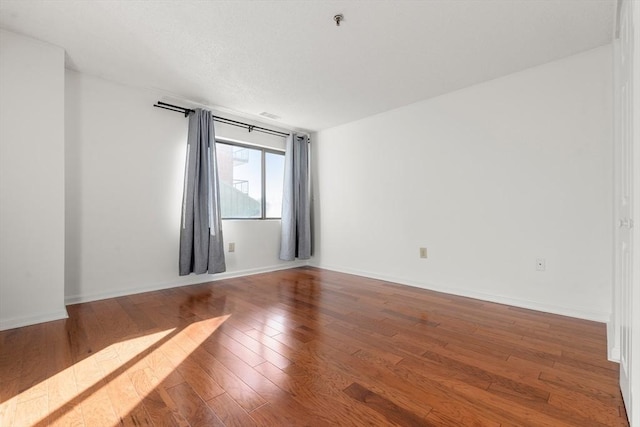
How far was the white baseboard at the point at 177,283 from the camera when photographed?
8.92ft

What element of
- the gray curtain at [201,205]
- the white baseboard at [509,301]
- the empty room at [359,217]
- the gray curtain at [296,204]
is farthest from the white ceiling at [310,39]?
the white baseboard at [509,301]

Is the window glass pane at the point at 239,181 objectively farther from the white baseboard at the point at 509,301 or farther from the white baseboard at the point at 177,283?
the white baseboard at the point at 509,301

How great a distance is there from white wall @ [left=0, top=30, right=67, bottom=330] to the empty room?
0.01 metres

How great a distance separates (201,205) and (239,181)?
31.4 inches

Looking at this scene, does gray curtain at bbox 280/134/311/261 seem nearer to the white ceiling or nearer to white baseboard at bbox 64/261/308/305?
white baseboard at bbox 64/261/308/305

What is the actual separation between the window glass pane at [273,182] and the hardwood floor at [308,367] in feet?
6.56

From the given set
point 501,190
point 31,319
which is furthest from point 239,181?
point 501,190

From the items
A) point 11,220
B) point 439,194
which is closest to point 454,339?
point 439,194

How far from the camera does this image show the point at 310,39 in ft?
7.12

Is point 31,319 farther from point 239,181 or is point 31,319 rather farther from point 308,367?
point 239,181

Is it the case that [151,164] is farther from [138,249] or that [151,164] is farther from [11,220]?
[11,220]

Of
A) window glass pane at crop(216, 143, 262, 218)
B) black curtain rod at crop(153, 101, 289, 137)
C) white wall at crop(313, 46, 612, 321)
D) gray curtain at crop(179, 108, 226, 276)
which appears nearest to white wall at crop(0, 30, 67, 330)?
black curtain rod at crop(153, 101, 289, 137)

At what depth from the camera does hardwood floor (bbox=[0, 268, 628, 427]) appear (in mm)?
1205

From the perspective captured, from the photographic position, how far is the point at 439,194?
10.4ft
